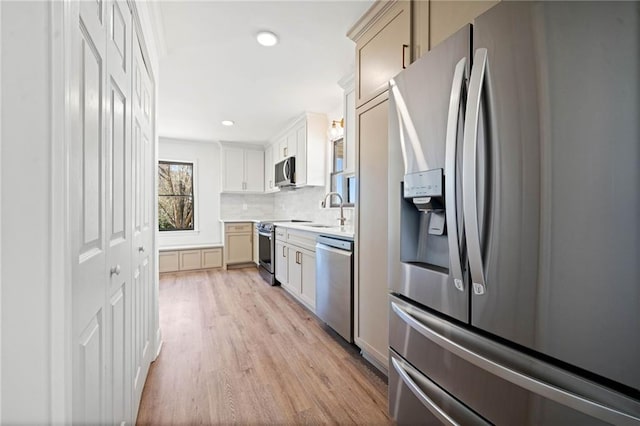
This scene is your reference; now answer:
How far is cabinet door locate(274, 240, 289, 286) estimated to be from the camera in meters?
3.63

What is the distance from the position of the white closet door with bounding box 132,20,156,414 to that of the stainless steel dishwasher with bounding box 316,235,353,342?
1355 millimetres

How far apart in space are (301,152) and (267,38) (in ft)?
6.50

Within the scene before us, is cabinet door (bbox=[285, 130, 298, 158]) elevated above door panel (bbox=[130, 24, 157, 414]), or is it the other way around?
cabinet door (bbox=[285, 130, 298, 158])

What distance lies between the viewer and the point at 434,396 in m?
1.03

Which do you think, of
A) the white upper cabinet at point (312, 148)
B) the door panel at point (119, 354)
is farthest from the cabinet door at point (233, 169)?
the door panel at point (119, 354)

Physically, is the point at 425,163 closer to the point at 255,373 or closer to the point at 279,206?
the point at 255,373

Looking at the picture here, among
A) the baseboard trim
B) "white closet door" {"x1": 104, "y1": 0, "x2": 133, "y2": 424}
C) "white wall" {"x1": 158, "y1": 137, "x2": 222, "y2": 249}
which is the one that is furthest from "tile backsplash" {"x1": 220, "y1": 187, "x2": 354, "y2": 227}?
"white closet door" {"x1": 104, "y1": 0, "x2": 133, "y2": 424}

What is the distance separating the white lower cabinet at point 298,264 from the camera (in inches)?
115

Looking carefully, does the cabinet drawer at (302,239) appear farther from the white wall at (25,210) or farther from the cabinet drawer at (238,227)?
the white wall at (25,210)

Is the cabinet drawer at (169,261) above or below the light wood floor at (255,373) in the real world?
above

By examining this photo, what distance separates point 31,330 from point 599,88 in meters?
1.29

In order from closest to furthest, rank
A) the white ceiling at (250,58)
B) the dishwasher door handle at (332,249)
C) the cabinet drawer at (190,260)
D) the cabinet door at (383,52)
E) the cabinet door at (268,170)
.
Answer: the cabinet door at (383,52)
the white ceiling at (250,58)
the dishwasher door handle at (332,249)
the cabinet drawer at (190,260)
the cabinet door at (268,170)

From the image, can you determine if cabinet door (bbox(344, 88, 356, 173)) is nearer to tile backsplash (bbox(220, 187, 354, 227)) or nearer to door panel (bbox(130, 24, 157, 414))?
tile backsplash (bbox(220, 187, 354, 227))

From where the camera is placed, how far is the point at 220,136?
5070 mm
